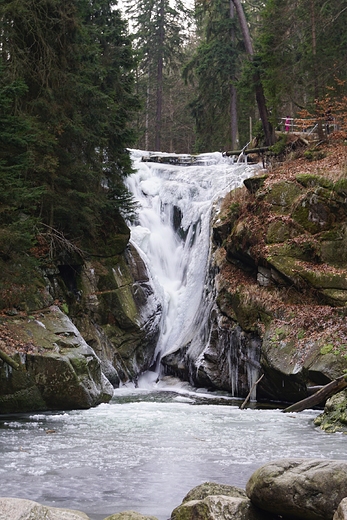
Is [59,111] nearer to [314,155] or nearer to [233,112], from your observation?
[314,155]

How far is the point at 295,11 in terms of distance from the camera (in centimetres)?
1917

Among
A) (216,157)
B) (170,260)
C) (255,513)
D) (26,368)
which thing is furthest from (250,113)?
(255,513)

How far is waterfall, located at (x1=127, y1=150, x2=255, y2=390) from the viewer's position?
643 inches

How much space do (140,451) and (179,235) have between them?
12.1 metres

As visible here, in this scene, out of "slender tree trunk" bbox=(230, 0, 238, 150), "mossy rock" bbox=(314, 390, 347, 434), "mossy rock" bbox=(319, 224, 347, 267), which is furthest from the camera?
"slender tree trunk" bbox=(230, 0, 238, 150)

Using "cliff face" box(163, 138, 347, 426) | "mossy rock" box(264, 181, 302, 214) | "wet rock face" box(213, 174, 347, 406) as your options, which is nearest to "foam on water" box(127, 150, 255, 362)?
"cliff face" box(163, 138, 347, 426)

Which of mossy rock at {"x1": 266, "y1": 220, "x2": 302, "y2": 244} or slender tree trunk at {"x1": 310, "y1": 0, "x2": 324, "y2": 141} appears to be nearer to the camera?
mossy rock at {"x1": 266, "y1": 220, "x2": 302, "y2": 244}

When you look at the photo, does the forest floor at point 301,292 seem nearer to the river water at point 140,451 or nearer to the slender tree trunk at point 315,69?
the slender tree trunk at point 315,69

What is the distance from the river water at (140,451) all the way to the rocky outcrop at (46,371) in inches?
12.4

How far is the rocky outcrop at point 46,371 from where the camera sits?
9.55 meters

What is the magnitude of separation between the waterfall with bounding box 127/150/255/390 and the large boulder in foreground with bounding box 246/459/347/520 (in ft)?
34.2

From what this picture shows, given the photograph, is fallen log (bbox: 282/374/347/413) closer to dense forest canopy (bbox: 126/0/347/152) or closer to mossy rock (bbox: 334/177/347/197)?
mossy rock (bbox: 334/177/347/197)

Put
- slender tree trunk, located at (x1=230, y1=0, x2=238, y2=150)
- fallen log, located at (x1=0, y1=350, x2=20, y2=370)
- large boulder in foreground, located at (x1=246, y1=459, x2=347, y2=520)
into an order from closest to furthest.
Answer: large boulder in foreground, located at (x1=246, y1=459, x2=347, y2=520)
fallen log, located at (x1=0, y1=350, x2=20, y2=370)
slender tree trunk, located at (x1=230, y1=0, x2=238, y2=150)

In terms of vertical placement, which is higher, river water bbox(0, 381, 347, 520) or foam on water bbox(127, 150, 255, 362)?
foam on water bbox(127, 150, 255, 362)
